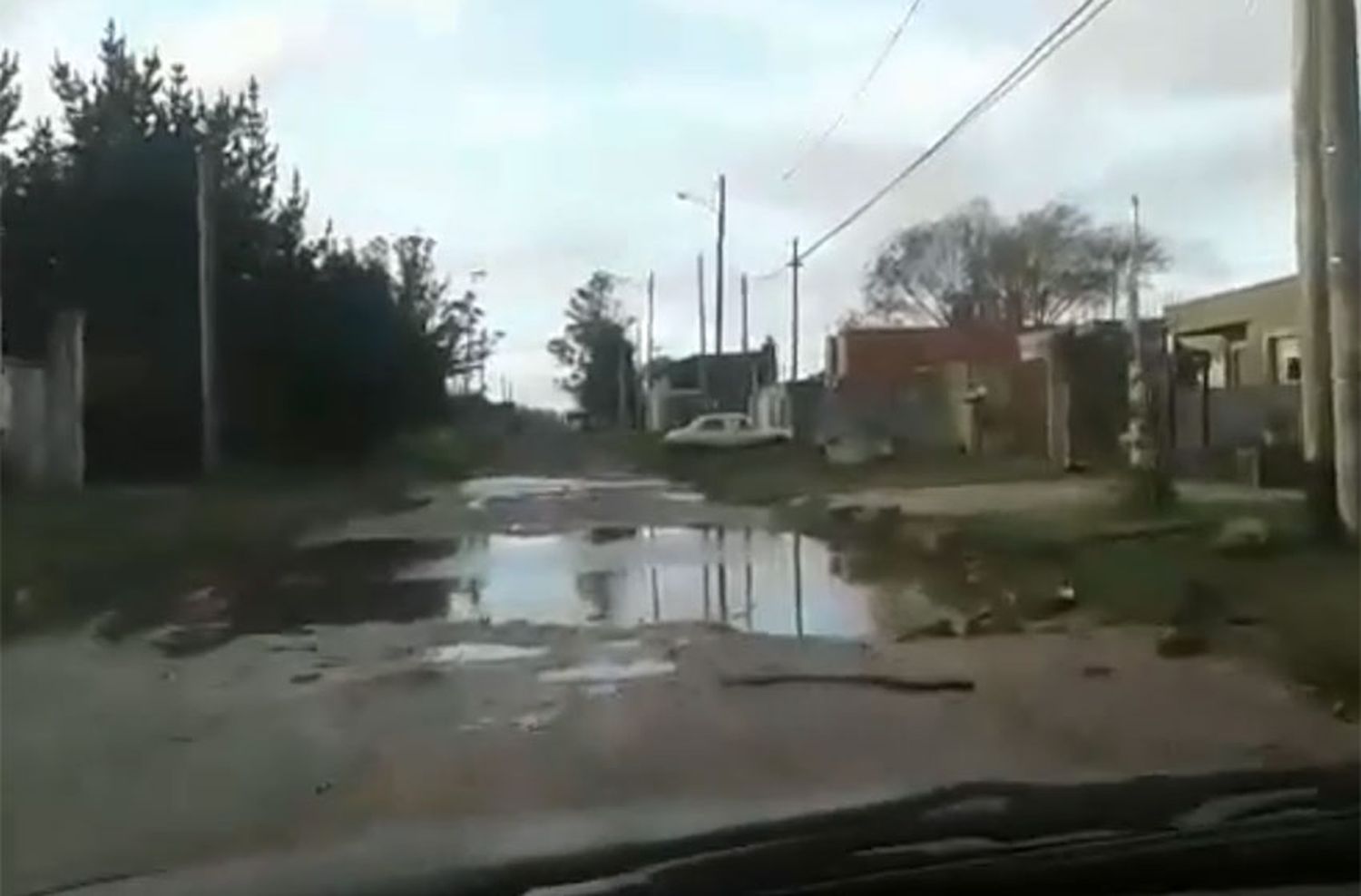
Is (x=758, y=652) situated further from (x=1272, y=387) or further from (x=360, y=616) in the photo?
(x=1272, y=387)

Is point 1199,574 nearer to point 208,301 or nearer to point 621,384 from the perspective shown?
point 621,384

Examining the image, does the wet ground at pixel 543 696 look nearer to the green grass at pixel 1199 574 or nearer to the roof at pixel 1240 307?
the green grass at pixel 1199 574

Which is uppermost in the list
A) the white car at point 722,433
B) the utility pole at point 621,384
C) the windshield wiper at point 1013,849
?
the utility pole at point 621,384

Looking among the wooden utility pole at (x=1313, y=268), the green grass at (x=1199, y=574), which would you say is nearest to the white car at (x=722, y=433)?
the green grass at (x=1199, y=574)

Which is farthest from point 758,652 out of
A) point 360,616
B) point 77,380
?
point 77,380

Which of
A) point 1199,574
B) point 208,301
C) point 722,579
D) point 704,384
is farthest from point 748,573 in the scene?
point 208,301

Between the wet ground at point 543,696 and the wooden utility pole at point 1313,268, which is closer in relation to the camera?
the wet ground at point 543,696
